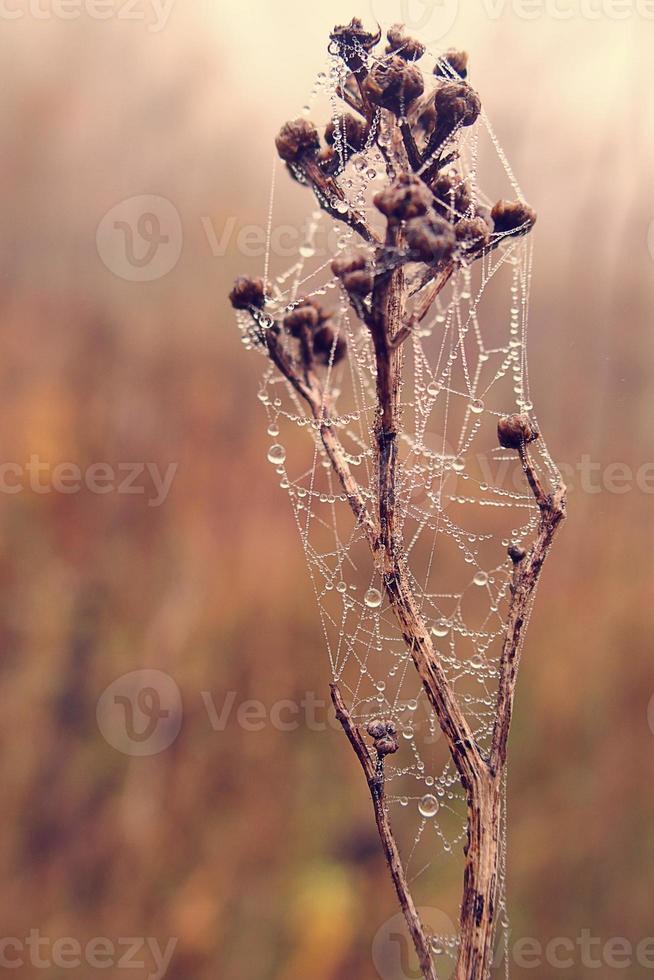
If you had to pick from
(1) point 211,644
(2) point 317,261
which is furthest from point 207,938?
(2) point 317,261

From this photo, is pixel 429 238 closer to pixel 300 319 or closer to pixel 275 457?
pixel 300 319

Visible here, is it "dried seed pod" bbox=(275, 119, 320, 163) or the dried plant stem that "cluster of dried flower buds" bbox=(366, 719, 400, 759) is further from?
"dried seed pod" bbox=(275, 119, 320, 163)

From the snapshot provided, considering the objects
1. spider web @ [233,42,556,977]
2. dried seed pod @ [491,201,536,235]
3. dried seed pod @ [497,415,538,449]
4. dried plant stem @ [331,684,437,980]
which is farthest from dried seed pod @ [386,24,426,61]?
spider web @ [233,42,556,977]

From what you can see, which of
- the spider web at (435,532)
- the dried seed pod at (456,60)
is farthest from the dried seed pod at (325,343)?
the spider web at (435,532)

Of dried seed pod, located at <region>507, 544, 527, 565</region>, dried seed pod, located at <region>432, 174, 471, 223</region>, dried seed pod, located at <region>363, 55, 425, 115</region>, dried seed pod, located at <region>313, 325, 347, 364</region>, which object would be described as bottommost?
dried seed pod, located at <region>507, 544, 527, 565</region>

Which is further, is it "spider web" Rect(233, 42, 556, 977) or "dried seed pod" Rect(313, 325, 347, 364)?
"spider web" Rect(233, 42, 556, 977)

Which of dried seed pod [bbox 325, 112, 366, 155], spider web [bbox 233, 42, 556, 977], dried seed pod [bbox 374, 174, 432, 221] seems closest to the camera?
dried seed pod [bbox 374, 174, 432, 221]

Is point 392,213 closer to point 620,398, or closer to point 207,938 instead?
point 620,398
